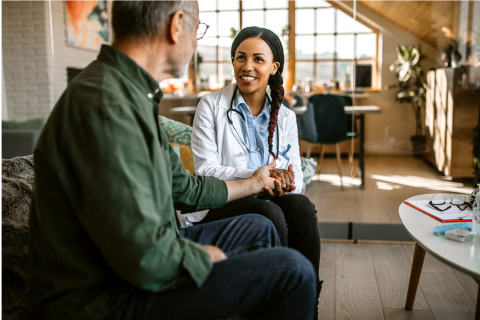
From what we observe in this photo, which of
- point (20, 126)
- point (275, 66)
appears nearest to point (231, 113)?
point (275, 66)

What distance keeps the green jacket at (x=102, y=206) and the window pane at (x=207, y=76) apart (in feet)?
7.67

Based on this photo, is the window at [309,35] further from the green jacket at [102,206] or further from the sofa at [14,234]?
the green jacket at [102,206]

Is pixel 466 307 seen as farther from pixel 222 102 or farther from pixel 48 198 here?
pixel 48 198

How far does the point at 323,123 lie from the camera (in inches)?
119

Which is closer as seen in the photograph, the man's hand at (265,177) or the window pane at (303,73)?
the man's hand at (265,177)

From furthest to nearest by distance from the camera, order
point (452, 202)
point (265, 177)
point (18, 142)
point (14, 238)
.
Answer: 1. point (18, 142)
2. point (452, 202)
3. point (265, 177)
4. point (14, 238)

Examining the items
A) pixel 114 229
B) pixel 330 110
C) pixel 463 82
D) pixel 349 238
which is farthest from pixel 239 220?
A: pixel 463 82

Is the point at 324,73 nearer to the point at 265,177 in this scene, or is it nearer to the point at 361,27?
the point at 361,27

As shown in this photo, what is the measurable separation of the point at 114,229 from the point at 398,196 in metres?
2.51

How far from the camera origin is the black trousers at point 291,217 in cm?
147

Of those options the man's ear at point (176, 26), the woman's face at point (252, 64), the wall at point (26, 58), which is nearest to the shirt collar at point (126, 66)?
the man's ear at point (176, 26)

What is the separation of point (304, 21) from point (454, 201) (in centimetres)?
177

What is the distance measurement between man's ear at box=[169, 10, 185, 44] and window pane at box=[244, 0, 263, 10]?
85.6 inches

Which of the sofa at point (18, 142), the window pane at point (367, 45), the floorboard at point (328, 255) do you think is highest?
the window pane at point (367, 45)
